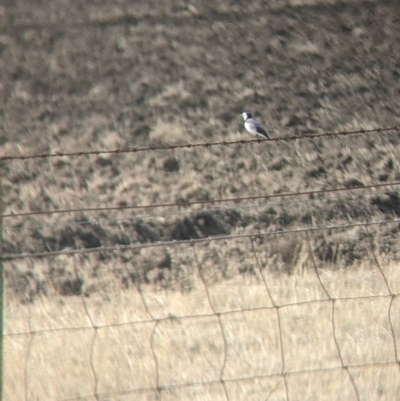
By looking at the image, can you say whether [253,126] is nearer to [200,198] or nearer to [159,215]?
[200,198]

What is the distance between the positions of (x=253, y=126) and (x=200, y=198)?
43cm

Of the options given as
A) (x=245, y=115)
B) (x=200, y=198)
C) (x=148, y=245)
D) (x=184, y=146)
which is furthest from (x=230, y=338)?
(x=245, y=115)

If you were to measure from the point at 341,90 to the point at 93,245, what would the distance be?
4.90 ft

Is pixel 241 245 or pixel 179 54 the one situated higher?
pixel 179 54

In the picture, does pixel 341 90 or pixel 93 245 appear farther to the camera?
pixel 341 90

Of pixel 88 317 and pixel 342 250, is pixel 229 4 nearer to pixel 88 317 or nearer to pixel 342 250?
pixel 342 250

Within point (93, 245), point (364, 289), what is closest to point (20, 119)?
point (93, 245)

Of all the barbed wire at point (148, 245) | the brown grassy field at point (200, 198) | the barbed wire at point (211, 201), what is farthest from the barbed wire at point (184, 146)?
the barbed wire at point (148, 245)

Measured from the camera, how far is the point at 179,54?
5121 millimetres

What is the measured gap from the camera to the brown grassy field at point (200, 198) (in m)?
4.66

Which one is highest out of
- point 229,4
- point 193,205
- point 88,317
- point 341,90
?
point 229,4

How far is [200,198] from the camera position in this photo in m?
4.92

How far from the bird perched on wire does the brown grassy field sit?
8 centimetres

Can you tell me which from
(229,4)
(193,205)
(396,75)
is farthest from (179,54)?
(396,75)
